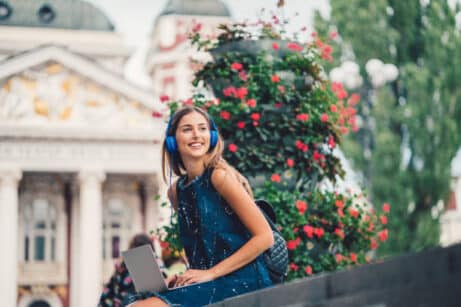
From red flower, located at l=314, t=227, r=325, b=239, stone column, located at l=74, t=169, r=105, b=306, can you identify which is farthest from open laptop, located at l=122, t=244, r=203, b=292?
stone column, located at l=74, t=169, r=105, b=306

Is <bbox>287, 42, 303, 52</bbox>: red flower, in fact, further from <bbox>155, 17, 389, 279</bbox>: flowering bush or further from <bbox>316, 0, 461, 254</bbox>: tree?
<bbox>316, 0, 461, 254</bbox>: tree

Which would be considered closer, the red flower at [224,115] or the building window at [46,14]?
the red flower at [224,115]

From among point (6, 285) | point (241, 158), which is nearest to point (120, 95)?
point (6, 285)

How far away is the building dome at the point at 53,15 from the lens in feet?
139

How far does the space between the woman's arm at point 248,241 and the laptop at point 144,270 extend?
102 millimetres

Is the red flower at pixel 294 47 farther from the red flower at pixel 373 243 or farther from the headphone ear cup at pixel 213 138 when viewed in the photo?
the headphone ear cup at pixel 213 138

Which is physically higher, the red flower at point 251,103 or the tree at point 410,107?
the tree at point 410,107

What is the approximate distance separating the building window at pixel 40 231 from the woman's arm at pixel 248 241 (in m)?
32.6

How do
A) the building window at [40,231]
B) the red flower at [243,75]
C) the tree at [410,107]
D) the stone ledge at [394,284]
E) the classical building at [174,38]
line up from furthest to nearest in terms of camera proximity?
1. the classical building at [174,38]
2. the building window at [40,231]
3. the tree at [410,107]
4. the red flower at [243,75]
5. the stone ledge at [394,284]

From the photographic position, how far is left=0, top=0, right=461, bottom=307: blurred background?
29.2m

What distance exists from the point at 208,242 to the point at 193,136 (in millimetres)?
460

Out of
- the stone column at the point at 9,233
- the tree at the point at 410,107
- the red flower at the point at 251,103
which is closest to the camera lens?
the red flower at the point at 251,103

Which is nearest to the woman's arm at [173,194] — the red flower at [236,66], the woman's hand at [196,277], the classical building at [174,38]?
the woman's hand at [196,277]

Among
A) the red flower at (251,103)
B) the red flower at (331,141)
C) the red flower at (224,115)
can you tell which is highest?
the red flower at (251,103)
